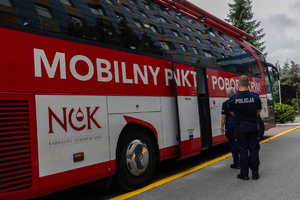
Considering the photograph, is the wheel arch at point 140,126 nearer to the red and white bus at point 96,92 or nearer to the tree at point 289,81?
the red and white bus at point 96,92

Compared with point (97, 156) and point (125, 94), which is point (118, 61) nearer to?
point (125, 94)

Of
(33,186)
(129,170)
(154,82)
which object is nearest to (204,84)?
(154,82)

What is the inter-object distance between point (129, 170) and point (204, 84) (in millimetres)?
2860

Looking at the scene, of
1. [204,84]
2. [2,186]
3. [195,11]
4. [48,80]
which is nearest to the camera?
[2,186]

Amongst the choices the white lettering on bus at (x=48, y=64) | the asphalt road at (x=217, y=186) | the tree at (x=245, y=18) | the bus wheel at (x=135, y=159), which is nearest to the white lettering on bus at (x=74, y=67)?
the white lettering on bus at (x=48, y=64)

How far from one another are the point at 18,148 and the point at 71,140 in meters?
0.64

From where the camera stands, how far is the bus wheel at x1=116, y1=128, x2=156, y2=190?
13.6ft

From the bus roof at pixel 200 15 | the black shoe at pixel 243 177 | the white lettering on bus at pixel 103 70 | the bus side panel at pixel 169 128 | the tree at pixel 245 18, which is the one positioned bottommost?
the black shoe at pixel 243 177

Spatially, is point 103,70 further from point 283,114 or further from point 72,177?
point 283,114

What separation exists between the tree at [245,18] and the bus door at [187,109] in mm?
35003

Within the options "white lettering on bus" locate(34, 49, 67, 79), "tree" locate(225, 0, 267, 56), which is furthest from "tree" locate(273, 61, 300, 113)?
"white lettering on bus" locate(34, 49, 67, 79)

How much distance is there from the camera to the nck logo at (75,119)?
10.8 ft

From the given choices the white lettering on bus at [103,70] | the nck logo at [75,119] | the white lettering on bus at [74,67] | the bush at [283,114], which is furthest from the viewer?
the bush at [283,114]

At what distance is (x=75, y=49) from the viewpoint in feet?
11.8
